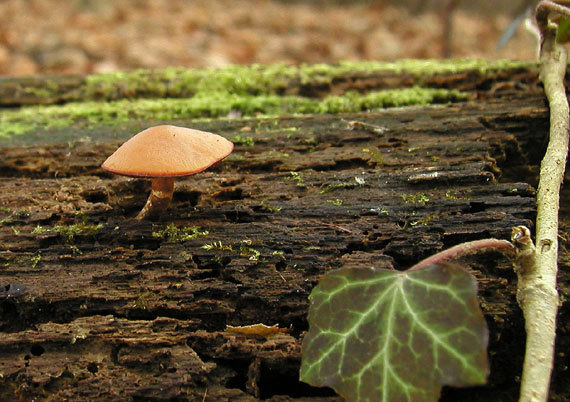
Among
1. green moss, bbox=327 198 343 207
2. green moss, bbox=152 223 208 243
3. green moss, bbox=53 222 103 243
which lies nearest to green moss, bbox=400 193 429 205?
green moss, bbox=327 198 343 207

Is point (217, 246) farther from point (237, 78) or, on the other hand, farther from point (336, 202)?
point (237, 78)

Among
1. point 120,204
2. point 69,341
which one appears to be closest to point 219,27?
point 120,204

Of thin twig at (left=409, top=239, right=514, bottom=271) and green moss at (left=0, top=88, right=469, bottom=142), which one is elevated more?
green moss at (left=0, top=88, right=469, bottom=142)

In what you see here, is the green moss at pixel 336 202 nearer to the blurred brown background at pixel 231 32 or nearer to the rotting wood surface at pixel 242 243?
the rotting wood surface at pixel 242 243

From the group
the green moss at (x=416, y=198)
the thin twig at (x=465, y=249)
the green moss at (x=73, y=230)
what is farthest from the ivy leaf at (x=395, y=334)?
the green moss at (x=73, y=230)

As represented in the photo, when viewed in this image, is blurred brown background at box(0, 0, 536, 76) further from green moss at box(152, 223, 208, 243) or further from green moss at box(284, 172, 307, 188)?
green moss at box(152, 223, 208, 243)

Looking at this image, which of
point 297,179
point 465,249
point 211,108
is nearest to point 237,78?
point 211,108

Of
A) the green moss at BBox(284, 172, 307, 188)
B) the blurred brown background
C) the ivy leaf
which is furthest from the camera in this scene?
the blurred brown background

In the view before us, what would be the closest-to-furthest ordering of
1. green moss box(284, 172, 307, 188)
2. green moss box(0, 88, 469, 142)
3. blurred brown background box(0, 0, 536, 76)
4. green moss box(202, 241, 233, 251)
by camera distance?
1. green moss box(202, 241, 233, 251)
2. green moss box(284, 172, 307, 188)
3. green moss box(0, 88, 469, 142)
4. blurred brown background box(0, 0, 536, 76)
